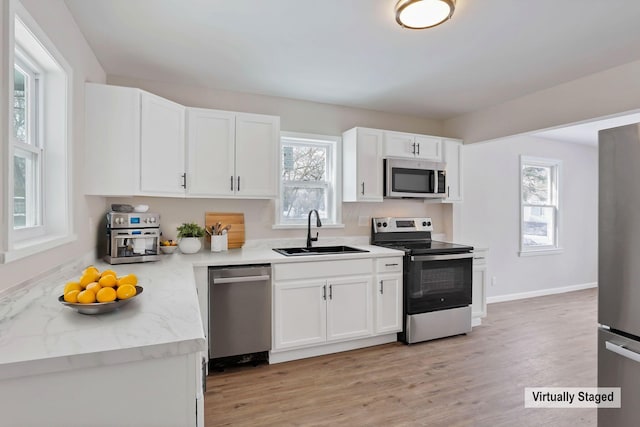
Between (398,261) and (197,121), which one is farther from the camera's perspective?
(398,261)

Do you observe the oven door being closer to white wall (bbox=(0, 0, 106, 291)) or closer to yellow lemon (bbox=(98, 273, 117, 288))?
yellow lemon (bbox=(98, 273, 117, 288))

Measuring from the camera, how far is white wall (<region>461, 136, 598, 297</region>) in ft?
15.8

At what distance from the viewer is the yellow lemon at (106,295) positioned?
52.7 inches

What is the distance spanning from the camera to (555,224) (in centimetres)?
561

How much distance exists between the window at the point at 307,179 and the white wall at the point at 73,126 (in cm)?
165

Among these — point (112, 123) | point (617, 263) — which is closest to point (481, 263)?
point (617, 263)

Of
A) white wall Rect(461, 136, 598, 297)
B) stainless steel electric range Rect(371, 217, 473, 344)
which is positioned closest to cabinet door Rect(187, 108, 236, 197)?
stainless steel electric range Rect(371, 217, 473, 344)

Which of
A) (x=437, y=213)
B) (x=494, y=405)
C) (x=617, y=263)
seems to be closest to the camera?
(x=617, y=263)

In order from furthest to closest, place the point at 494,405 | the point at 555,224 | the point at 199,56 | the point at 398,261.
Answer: the point at 555,224
the point at 398,261
the point at 199,56
the point at 494,405

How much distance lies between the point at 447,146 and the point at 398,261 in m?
1.61

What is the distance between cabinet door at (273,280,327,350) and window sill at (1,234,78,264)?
1519 mm

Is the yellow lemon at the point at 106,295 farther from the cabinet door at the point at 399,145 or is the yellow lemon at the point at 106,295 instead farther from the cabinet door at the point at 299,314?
the cabinet door at the point at 399,145

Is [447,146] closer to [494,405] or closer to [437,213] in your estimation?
[437,213]

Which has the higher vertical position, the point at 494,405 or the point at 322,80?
the point at 322,80
